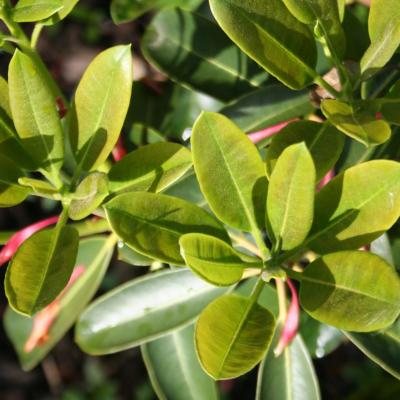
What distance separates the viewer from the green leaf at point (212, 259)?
0.80m

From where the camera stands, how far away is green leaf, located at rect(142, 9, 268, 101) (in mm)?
1327

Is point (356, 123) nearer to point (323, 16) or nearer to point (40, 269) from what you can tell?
point (323, 16)

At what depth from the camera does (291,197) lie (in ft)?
2.72

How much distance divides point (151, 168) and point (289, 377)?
0.54m

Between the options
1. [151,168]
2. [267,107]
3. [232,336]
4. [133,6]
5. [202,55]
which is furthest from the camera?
[133,6]

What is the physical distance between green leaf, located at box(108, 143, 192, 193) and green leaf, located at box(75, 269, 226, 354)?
340 mm

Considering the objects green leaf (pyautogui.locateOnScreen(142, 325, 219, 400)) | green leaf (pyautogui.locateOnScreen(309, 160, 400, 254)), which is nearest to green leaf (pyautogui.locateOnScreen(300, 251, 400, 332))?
green leaf (pyautogui.locateOnScreen(309, 160, 400, 254))

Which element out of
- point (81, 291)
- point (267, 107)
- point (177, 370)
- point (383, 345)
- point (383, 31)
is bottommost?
point (177, 370)

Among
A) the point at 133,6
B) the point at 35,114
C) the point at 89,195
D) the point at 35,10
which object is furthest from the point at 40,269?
the point at 133,6

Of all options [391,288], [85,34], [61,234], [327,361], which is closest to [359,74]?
[391,288]

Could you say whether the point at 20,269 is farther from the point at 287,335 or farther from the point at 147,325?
the point at 287,335

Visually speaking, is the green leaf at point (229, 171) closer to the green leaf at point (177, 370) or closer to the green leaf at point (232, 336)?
the green leaf at point (232, 336)

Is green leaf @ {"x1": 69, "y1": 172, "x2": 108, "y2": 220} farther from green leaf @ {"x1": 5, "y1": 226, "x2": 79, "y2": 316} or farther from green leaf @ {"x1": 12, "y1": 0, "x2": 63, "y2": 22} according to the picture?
green leaf @ {"x1": 12, "y1": 0, "x2": 63, "y2": 22}

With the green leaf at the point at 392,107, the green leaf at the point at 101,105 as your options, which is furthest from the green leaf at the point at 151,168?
the green leaf at the point at 392,107
